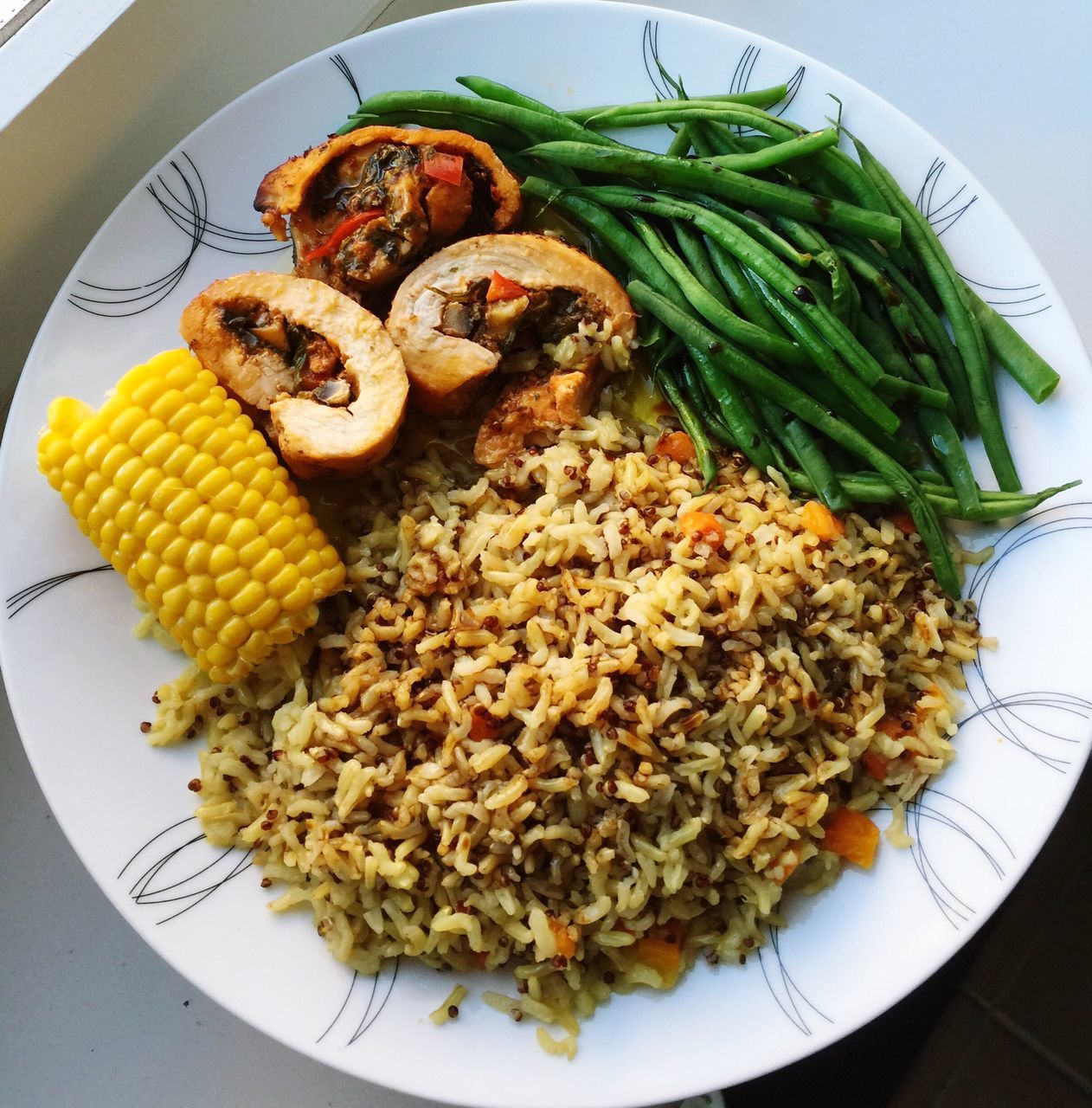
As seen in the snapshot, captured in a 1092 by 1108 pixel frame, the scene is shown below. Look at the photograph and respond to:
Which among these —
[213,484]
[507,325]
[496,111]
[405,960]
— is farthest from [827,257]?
[405,960]

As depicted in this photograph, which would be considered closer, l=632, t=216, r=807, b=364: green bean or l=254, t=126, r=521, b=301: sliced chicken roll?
l=632, t=216, r=807, b=364: green bean

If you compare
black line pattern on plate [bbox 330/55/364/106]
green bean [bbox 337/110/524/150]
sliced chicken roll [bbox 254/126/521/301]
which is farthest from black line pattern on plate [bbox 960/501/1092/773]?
black line pattern on plate [bbox 330/55/364/106]

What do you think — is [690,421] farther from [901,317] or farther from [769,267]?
[901,317]

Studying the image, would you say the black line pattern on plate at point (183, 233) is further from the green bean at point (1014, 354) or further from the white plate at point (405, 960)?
the green bean at point (1014, 354)

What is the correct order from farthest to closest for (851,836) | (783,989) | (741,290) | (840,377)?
(741,290)
(840,377)
(851,836)
(783,989)

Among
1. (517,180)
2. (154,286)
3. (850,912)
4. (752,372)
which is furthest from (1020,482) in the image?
(154,286)

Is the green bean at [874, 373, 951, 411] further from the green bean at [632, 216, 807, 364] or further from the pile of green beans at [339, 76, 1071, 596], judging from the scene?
the green bean at [632, 216, 807, 364]

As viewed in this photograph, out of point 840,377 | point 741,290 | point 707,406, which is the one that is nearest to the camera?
point 840,377
